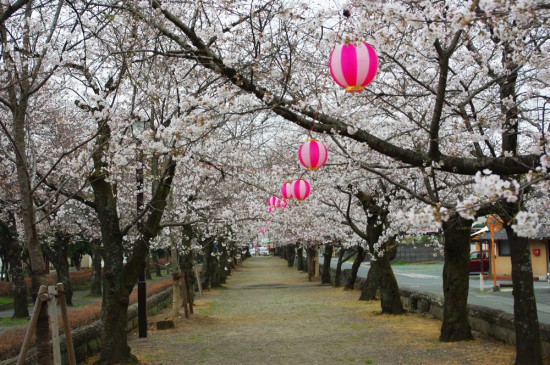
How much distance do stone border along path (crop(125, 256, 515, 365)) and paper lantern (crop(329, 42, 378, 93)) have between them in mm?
6629

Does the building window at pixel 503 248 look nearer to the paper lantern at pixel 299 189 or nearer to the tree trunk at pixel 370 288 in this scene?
the tree trunk at pixel 370 288

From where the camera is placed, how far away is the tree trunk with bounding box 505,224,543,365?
8.93 metres

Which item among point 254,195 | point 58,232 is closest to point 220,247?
point 254,195

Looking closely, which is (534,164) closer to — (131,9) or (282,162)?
(131,9)

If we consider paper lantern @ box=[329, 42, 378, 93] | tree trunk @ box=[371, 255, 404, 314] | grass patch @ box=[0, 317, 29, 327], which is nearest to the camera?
paper lantern @ box=[329, 42, 378, 93]

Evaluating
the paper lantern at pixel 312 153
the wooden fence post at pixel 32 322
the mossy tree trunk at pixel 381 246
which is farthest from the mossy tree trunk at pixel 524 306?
the mossy tree trunk at pixel 381 246

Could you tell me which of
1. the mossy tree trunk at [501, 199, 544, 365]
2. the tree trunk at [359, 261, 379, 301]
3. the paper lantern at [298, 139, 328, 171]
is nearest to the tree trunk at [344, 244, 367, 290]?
the tree trunk at [359, 261, 379, 301]

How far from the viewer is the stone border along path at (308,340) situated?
10906 mm

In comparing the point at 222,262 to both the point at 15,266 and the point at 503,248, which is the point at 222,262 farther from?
the point at 15,266

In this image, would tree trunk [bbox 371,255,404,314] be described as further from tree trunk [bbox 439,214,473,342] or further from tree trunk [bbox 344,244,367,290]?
tree trunk [bbox 344,244,367,290]

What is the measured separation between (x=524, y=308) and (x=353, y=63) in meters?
5.69

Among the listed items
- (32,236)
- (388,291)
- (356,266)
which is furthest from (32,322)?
(356,266)

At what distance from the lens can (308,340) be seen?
13.3m

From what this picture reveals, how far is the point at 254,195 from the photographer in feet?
82.8
